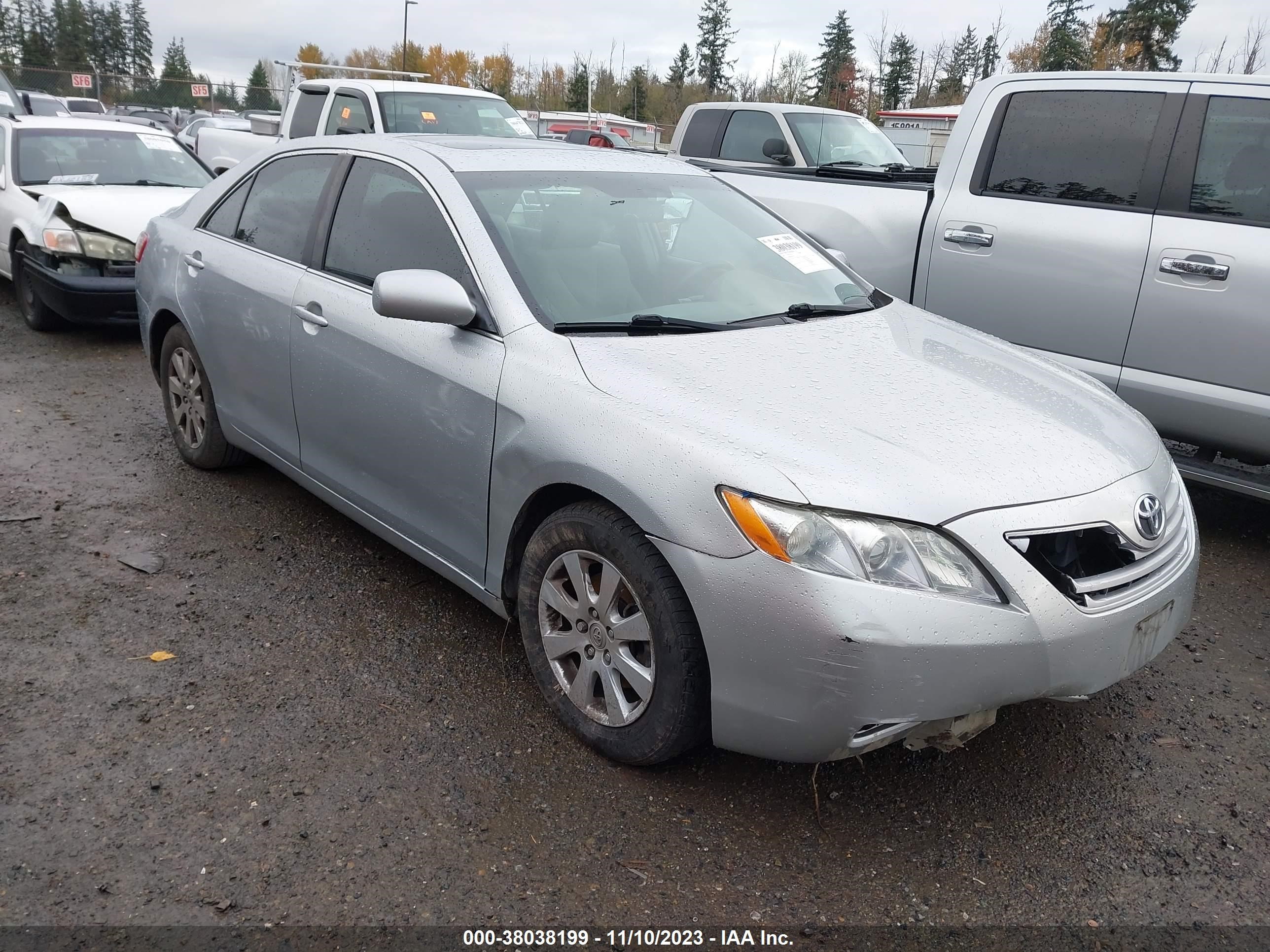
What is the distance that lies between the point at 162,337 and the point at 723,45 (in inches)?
2980

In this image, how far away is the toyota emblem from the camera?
2.65 m

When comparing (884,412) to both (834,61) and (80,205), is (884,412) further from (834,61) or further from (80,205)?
(834,61)

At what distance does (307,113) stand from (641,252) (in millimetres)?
7975

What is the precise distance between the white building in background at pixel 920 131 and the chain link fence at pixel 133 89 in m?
23.6

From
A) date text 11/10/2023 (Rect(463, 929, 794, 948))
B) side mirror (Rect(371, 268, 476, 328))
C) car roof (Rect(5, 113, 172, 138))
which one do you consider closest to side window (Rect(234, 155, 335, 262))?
side mirror (Rect(371, 268, 476, 328))

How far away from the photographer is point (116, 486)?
4.83 meters

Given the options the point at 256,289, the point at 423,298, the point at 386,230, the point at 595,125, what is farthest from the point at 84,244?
the point at 595,125

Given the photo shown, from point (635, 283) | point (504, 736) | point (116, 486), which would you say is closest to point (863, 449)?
point (635, 283)

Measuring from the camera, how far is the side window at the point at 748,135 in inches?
386

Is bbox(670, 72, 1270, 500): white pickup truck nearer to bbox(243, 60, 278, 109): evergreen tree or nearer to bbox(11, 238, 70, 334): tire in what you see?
bbox(11, 238, 70, 334): tire

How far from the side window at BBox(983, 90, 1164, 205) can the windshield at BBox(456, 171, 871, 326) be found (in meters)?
1.70

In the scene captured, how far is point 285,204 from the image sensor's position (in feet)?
13.8

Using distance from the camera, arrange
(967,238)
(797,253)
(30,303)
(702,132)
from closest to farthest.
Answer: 1. (797,253)
2. (967,238)
3. (30,303)
4. (702,132)

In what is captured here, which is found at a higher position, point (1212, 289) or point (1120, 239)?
point (1120, 239)
